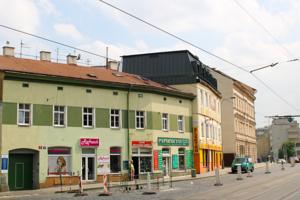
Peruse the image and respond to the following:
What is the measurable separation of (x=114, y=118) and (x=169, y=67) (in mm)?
14452

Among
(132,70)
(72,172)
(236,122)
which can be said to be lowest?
(72,172)

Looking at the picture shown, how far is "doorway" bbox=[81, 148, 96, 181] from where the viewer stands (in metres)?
37.4

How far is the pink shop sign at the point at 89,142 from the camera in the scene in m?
37.1

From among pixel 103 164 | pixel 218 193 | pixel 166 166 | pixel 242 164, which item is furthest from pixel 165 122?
pixel 218 193

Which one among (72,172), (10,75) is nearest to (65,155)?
(72,172)

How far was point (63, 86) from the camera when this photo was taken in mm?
36281

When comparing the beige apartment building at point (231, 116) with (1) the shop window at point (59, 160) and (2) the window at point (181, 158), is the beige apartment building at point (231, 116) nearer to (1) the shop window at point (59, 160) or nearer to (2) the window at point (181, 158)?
(2) the window at point (181, 158)

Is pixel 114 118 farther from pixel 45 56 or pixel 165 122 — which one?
pixel 45 56

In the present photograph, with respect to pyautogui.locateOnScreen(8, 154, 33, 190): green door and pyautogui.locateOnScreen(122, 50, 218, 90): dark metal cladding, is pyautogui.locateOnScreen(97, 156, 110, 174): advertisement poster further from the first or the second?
pyautogui.locateOnScreen(122, 50, 218, 90): dark metal cladding

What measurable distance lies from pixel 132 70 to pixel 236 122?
79.6ft

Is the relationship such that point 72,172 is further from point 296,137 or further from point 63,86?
point 296,137

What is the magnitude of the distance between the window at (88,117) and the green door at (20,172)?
17.3 ft

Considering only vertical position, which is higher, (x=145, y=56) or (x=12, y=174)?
(x=145, y=56)

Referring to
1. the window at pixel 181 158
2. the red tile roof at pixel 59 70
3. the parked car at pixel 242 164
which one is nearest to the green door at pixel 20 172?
the red tile roof at pixel 59 70
